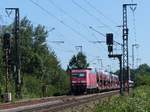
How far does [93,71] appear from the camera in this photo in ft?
263

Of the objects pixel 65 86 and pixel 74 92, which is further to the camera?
pixel 65 86

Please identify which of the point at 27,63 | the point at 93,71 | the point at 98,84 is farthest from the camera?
the point at 27,63

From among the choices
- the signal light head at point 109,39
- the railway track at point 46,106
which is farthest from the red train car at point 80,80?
the railway track at point 46,106

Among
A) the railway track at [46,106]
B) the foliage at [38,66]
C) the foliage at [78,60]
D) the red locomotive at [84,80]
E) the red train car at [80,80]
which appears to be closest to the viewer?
the railway track at [46,106]

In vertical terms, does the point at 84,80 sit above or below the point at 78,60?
below

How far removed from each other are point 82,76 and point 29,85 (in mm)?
7107

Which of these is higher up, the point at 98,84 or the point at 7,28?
the point at 7,28

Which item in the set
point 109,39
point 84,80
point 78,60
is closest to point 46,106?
point 109,39

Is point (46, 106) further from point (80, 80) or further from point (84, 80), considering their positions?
point (80, 80)

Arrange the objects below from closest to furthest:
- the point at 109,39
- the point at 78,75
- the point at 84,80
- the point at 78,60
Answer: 1. the point at 109,39
2. the point at 84,80
3. the point at 78,75
4. the point at 78,60

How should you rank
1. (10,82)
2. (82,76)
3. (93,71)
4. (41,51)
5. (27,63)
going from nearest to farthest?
(10,82) → (82,76) → (93,71) → (27,63) → (41,51)

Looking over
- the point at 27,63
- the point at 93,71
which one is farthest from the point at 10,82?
the point at 27,63

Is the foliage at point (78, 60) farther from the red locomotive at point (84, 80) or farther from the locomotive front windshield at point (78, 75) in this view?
the locomotive front windshield at point (78, 75)

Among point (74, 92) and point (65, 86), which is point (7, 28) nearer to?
point (65, 86)
